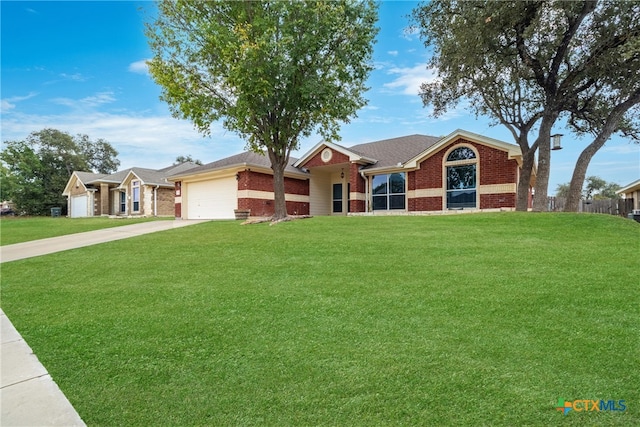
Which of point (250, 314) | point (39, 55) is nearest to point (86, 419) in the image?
point (250, 314)

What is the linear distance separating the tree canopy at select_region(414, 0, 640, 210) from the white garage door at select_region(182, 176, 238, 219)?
A: 494 inches

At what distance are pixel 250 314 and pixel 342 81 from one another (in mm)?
11751

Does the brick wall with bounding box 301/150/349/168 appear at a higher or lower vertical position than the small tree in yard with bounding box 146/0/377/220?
lower

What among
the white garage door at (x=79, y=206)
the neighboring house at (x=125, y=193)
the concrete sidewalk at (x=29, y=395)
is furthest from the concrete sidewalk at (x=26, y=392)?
the white garage door at (x=79, y=206)

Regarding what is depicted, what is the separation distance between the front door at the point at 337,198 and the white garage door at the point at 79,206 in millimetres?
25062

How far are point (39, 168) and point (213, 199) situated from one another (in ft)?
115

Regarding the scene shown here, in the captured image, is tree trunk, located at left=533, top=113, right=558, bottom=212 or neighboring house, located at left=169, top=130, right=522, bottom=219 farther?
neighboring house, located at left=169, top=130, right=522, bottom=219

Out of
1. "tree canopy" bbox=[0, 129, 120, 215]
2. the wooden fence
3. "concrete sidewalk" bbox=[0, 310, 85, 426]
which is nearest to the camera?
"concrete sidewalk" bbox=[0, 310, 85, 426]

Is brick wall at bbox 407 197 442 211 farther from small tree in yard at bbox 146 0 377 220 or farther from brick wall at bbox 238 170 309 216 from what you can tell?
brick wall at bbox 238 170 309 216

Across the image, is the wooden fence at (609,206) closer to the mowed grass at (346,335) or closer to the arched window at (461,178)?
the arched window at (461,178)

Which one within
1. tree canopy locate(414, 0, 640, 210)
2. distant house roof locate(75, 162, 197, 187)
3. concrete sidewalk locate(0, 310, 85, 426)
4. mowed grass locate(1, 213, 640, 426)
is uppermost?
tree canopy locate(414, 0, 640, 210)

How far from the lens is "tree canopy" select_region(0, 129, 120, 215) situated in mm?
38719

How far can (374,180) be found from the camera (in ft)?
63.7

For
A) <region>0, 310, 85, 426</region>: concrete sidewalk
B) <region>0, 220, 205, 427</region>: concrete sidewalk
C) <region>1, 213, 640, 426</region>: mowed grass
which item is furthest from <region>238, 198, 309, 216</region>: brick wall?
<region>0, 310, 85, 426</region>: concrete sidewalk
